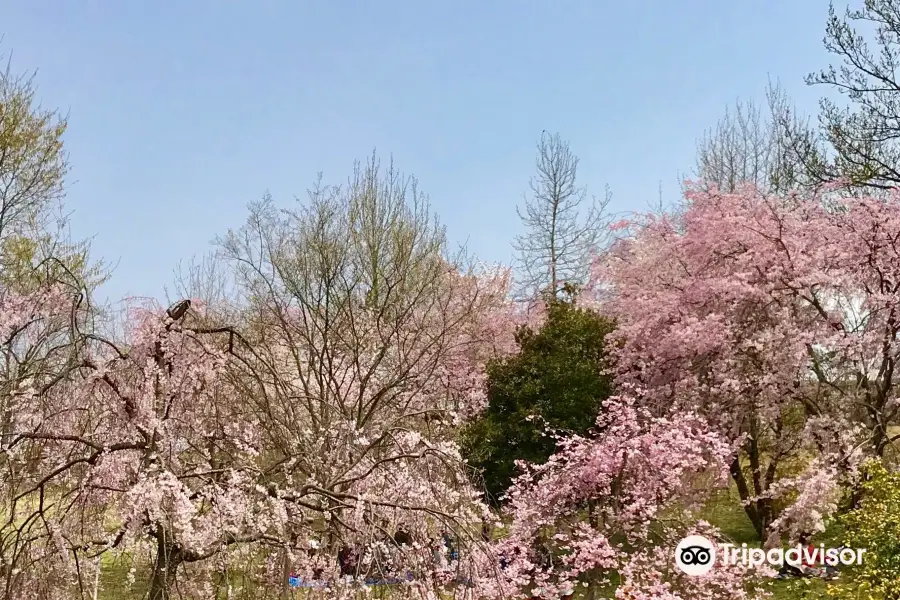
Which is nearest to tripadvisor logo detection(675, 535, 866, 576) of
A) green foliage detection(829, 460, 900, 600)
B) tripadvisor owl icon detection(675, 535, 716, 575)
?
tripadvisor owl icon detection(675, 535, 716, 575)

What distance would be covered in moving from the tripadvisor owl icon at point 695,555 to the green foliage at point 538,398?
2.09 m

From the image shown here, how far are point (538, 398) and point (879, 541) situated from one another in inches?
158

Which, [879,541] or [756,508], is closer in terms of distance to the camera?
[879,541]

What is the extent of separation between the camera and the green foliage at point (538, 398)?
807 centimetres

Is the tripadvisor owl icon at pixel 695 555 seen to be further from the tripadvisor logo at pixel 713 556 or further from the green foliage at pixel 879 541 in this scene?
the green foliage at pixel 879 541

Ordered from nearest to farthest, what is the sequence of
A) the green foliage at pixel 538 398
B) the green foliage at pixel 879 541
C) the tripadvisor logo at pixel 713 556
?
1. the green foliage at pixel 879 541
2. the tripadvisor logo at pixel 713 556
3. the green foliage at pixel 538 398

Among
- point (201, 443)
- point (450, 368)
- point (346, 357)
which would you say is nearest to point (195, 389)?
point (201, 443)

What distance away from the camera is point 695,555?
5.94 meters

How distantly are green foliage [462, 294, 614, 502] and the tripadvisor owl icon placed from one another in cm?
209

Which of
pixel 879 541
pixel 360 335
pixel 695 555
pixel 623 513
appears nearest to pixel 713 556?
pixel 695 555

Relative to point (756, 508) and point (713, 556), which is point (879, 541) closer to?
point (713, 556)

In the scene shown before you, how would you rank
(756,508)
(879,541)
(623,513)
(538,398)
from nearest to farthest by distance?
(879,541) < (623,513) < (538,398) < (756,508)

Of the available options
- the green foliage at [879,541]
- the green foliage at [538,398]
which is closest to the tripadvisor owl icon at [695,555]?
the green foliage at [879,541]

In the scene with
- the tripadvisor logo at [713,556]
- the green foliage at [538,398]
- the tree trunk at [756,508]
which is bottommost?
the tripadvisor logo at [713,556]
